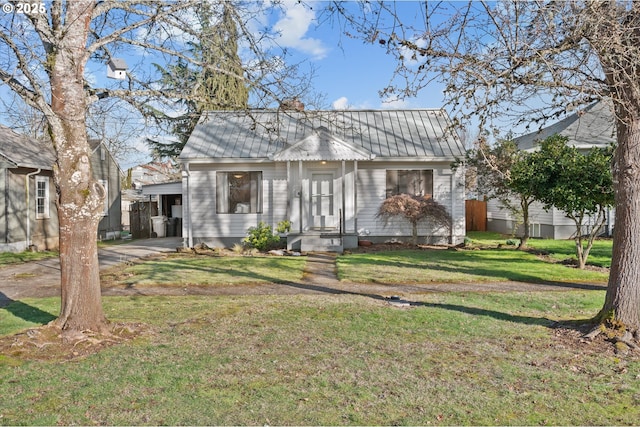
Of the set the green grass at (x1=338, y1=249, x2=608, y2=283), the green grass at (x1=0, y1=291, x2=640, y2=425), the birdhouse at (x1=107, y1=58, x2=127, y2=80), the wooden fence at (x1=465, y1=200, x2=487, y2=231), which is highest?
the birdhouse at (x1=107, y1=58, x2=127, y2=80)

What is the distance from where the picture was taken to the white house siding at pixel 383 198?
1731 centimetres

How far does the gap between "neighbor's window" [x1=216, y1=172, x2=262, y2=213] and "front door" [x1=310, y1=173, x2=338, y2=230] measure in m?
2.01

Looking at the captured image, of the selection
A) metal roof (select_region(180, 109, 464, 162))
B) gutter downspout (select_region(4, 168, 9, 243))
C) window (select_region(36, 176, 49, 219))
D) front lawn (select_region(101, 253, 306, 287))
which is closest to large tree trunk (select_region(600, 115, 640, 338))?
front lawn (select_region(101, 253, 306, 287))

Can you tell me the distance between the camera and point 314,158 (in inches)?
643

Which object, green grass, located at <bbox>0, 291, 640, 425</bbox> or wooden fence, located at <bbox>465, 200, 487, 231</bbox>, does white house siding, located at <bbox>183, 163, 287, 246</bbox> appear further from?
wooden fence, located at <bbox>465, 200, 487, 231</bbox>

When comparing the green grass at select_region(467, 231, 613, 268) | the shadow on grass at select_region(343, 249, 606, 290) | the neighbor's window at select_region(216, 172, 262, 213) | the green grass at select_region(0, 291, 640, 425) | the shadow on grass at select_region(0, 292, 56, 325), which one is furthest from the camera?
the neighbor's window at select_region(216, 172, 262, 213)

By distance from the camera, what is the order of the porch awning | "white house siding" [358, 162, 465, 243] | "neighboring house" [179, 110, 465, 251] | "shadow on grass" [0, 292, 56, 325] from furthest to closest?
"white house siding" [358, 162, 465, 243]
"neighboring house" [179, 110, 465, 251]
the porch awning
"shadow on grass" [0, 292, 56, 325]

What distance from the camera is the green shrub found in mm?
16250

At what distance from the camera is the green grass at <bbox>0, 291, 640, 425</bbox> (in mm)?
3678

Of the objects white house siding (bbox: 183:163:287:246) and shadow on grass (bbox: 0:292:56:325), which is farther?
white house siding (bbox: 183:163:287:246)

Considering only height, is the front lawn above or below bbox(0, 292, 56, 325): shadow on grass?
above

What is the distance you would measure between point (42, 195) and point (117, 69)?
47.6ft

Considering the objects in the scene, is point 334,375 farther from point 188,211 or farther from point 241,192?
point 188,211

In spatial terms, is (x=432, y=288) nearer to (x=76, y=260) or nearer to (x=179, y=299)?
(x=179, y=299)
